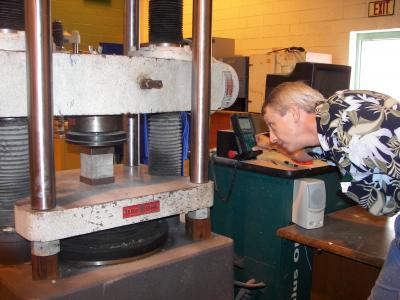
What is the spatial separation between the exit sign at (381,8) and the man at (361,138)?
2851 mm

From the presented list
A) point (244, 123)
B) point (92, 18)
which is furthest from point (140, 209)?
point (92, 18)

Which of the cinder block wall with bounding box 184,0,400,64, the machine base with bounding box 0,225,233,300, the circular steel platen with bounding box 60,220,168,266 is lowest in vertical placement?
the machine base with bounding box 0,225,233,300

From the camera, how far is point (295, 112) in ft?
4.17

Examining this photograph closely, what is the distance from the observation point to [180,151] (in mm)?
1159

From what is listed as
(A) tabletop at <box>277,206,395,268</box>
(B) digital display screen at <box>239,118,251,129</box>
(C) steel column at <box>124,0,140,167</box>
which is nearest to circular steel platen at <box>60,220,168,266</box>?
(C) steel column at <box>124,0,140,167</box>

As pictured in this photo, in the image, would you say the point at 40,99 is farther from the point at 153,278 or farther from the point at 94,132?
the point at 153,278

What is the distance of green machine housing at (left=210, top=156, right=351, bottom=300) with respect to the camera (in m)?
1.84

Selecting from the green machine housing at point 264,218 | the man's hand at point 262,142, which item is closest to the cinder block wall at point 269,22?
the man's hand at point 262,142

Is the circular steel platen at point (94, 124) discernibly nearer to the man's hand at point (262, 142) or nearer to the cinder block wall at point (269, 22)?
the man's hand at point (262, 142)

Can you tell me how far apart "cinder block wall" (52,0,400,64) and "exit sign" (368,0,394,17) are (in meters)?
0.03

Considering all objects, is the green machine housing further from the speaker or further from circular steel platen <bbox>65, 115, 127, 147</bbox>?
circular steel platen <bbox>65, 115, 127, 147</bbox>

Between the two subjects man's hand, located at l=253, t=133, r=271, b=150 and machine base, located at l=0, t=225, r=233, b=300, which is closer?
machine base, located at l=0, t=225, r=233, b=300

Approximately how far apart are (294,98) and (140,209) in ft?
2.01

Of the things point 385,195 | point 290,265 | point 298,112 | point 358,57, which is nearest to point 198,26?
point 298,112
